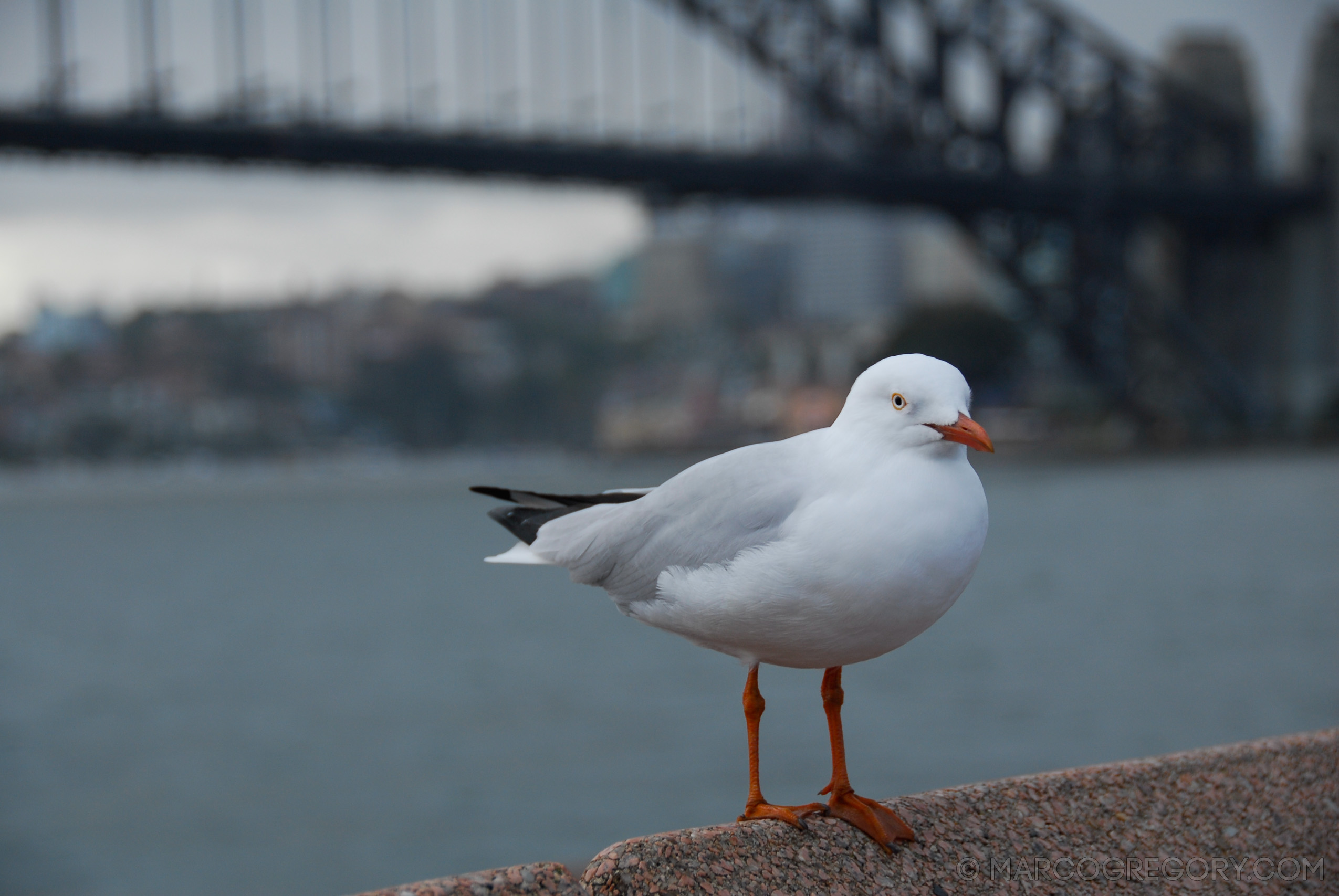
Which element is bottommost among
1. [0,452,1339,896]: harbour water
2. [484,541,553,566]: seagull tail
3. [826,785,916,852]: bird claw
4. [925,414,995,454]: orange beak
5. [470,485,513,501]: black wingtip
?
[0,452,1339,896]: harbour water

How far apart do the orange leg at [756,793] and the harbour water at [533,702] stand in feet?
23.9

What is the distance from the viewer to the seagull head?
1.46 meters

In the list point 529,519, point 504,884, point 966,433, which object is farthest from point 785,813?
point 966,433

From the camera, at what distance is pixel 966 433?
1421 mm

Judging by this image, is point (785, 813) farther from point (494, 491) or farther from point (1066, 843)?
point (494, 491)

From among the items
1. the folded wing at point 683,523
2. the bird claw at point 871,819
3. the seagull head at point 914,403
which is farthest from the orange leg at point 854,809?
the seagull head at point 914,403

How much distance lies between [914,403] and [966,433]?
82mm

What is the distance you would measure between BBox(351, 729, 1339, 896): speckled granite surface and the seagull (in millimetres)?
101

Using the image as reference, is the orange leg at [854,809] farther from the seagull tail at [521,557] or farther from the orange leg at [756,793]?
the seagull tail at [521,557]

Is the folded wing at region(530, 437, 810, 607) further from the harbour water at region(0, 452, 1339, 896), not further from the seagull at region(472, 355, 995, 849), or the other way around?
the harbour water at region(0, 452, 1339, 896)

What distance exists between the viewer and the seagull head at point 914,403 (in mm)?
1458

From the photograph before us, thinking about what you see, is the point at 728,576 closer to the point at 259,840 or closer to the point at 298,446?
the point at 259,840

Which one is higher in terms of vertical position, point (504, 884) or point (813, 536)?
point (813, 536)

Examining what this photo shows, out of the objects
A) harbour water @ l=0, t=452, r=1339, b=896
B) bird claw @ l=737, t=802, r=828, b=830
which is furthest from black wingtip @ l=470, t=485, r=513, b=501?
harbour water @ l=0, t=452, r=1339, b=896
